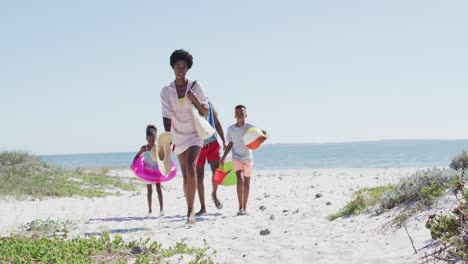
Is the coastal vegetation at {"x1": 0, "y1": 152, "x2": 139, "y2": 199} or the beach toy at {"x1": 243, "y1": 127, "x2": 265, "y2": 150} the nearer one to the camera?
the beach toy at {"x1": 243, "y1": 127, "x2": 265, "y2": 150}

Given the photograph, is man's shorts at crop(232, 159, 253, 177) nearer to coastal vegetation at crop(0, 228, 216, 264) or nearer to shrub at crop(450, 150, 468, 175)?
coastal vegetation at crop(0, 228, 216, 264)

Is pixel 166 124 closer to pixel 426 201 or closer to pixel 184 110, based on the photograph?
pixel 184 110

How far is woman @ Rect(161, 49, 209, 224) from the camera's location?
286 inches

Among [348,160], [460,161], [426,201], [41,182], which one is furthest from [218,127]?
[348,160]

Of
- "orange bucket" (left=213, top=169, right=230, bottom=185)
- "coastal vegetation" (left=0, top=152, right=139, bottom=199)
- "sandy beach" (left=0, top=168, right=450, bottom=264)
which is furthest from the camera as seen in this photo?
"coastal vegetation" (left=0, top=152, right=139, bottom=199)

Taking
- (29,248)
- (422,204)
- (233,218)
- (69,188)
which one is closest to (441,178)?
(422,204)

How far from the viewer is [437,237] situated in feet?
14.5

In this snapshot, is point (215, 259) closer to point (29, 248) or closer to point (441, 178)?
point (29, 248)

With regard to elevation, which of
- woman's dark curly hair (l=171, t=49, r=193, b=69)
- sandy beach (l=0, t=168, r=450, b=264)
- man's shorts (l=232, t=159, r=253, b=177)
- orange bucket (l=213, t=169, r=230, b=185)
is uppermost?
woman's dark curly hair (l=171, t=49, r=193, b=69)

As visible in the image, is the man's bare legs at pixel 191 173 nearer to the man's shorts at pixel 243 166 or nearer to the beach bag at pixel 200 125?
the beach bag at pixel 200 125

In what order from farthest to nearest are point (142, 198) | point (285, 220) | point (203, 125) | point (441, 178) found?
point (142, 198), point (285, 220), point (203, 125), point (441, 178)

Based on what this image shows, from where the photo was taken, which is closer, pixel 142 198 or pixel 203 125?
pixel 203 125

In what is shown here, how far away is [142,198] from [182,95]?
723 centimetres

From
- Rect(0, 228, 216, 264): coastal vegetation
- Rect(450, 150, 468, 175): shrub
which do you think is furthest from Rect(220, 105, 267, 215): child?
Rect(450, 150, 468, 175): shrub
